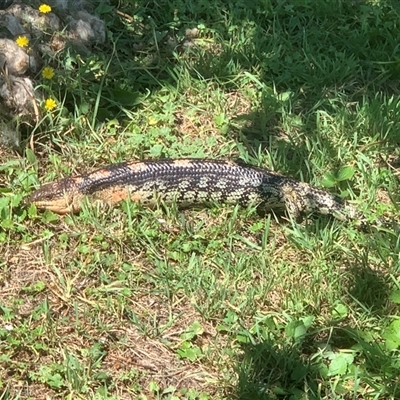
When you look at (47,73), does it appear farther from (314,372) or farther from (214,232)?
(314,372)

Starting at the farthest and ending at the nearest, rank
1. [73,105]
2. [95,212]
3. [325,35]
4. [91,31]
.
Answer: [325,35], [91,31], [73,105], [95,212]

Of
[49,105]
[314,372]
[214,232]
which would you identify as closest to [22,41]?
[49,105]

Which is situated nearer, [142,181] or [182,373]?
[182,373]

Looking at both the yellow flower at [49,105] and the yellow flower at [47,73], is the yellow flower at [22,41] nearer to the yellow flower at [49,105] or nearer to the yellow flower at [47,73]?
the yellow flower at [47,73]

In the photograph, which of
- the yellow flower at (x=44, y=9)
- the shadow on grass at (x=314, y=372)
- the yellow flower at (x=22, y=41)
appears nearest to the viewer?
the shadow on grass at (x=314, y=372)

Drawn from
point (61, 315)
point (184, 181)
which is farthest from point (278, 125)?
point (61, 315)

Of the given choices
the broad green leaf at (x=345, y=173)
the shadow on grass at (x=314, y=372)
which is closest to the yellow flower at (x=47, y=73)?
the broad green leaf at (x=345, y=173)

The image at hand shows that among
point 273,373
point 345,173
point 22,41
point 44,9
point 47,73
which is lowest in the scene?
point 273,373

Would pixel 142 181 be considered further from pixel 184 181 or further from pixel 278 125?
pixel 278 125
